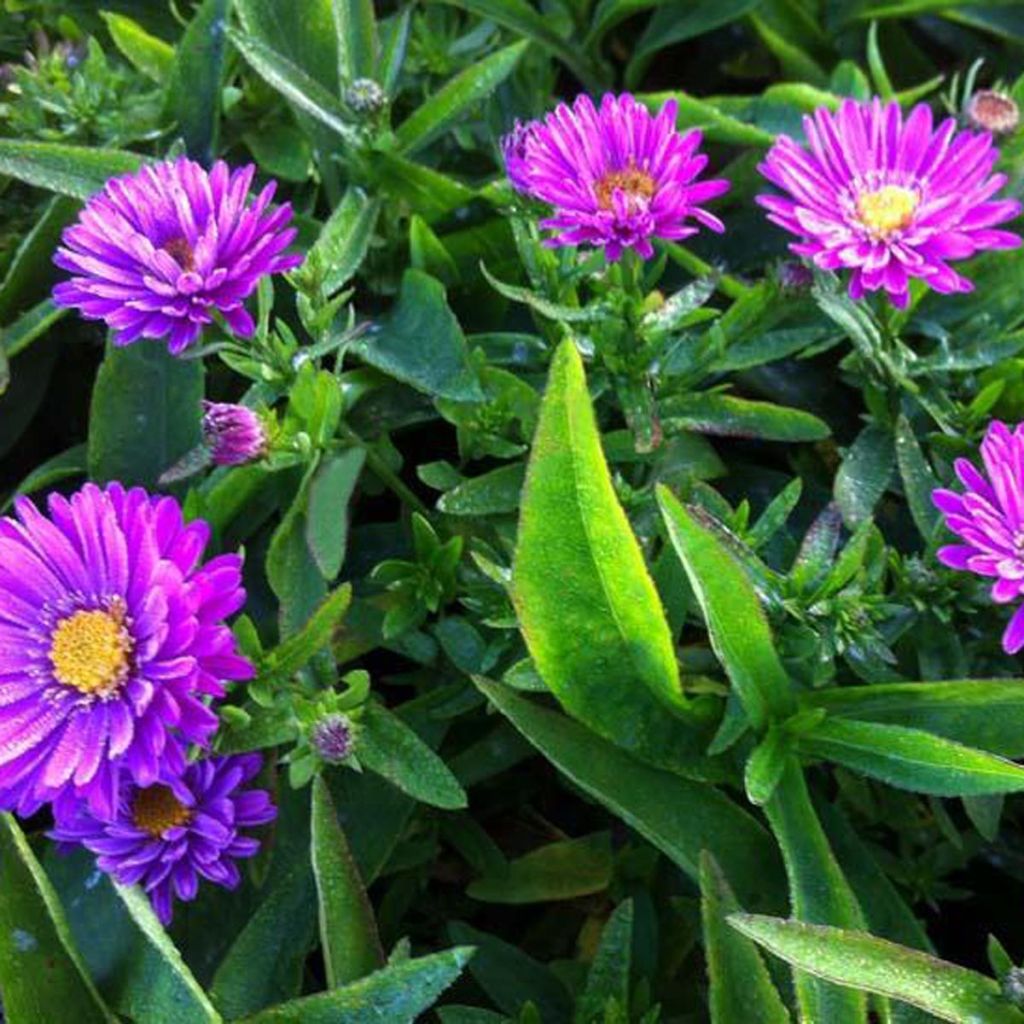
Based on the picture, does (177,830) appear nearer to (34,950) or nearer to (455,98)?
(34,950)

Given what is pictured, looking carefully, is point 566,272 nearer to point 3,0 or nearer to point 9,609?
point 9,609

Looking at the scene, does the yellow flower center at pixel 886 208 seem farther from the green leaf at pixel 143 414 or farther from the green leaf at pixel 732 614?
the green leaf at pixel 143 414

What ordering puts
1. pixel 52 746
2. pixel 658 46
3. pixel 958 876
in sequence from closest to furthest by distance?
A: pixel 52 746 → pixel 958 876 → pixel 658 46

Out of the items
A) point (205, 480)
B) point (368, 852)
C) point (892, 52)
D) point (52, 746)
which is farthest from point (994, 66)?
point (52, 746)

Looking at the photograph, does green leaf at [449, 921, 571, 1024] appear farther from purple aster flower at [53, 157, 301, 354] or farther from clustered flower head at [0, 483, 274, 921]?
purple aster flower at [53, 157, 301, 354]

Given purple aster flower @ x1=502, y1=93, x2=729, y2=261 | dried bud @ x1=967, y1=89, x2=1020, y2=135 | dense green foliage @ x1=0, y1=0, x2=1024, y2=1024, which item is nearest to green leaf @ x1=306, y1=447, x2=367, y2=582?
dense green foliage @ x1=0, y1=0, x2=1024, y2=1024

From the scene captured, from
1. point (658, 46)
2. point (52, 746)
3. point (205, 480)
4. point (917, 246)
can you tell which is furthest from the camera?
point (658, 46)

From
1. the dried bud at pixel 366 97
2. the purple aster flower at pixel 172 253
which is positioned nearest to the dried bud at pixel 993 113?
the dried bud at pixel 366 97

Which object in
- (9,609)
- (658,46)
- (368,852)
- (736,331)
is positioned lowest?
(368,852)
